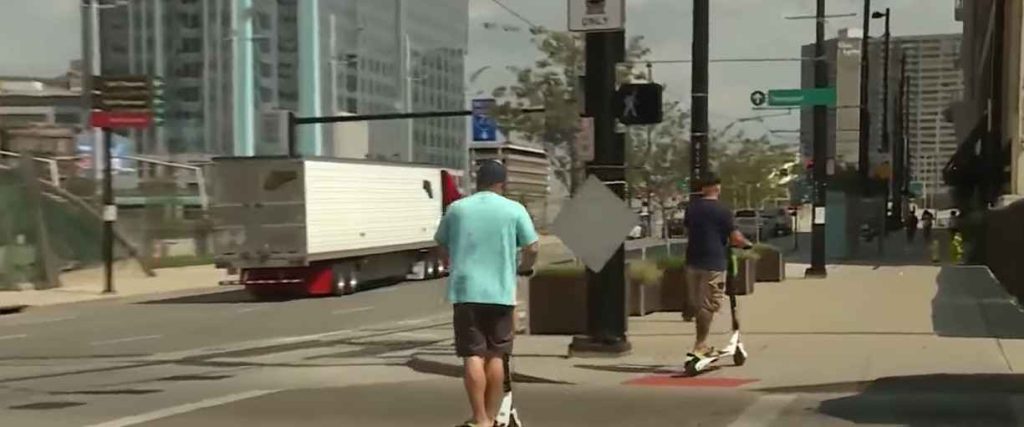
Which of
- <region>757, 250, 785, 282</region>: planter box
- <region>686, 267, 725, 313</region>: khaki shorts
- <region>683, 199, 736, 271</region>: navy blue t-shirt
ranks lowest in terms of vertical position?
<region>757, 250, 785, 282</region>: planter box

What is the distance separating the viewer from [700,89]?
21.7 meters

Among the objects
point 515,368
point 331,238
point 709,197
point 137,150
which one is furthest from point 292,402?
point 137,150

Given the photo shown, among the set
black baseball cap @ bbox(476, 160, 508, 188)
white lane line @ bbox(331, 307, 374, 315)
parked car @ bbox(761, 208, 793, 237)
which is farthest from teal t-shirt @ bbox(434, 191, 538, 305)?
parked car @ bbox(761, 208, 793, 237)

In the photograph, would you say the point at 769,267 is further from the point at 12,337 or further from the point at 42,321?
the point at 12,337

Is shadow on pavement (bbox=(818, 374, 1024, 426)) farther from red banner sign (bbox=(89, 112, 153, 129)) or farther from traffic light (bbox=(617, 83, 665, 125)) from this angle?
red banner sign (bbox=(89, 112, 153, 129))

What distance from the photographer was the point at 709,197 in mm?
12570

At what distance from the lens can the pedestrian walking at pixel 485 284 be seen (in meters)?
8.45

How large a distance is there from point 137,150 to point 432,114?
46618 millimetres

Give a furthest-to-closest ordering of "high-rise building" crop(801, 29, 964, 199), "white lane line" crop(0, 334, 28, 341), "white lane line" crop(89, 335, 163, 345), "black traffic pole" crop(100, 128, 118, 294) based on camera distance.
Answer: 1. "high-rise building" crop(801, 29, 964, 199)
2. "black traffic pole" crop(100, 128, 118, 294)
3. "white lane line" crop(0, 334, 28, 341)
4. "white lane line" crop(89, 335, 163, 345)

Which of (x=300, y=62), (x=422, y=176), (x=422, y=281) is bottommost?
(x=422, y=281)

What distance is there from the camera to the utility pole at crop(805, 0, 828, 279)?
96.0 feet

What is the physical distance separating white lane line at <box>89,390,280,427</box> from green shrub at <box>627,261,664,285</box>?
25.5 ft

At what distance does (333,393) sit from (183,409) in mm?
1449

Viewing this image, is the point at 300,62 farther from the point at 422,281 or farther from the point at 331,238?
the point at 331,238
